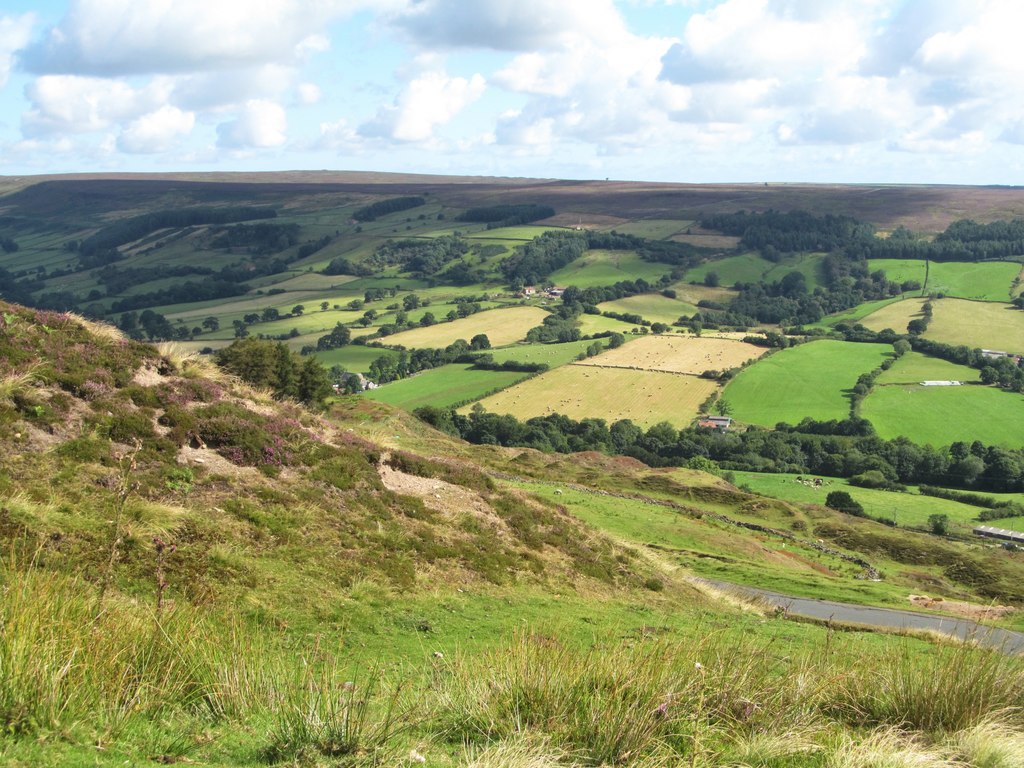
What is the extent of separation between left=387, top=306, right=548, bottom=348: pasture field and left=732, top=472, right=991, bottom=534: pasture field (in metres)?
63.2

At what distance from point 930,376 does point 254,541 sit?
120709 mm

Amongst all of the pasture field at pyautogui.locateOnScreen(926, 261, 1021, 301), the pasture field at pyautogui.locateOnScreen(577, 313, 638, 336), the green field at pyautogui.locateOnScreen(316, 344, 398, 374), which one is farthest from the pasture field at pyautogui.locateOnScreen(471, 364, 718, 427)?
the pasture field at pyautogui.locateOnScreen(926, 261, 1021, 301)

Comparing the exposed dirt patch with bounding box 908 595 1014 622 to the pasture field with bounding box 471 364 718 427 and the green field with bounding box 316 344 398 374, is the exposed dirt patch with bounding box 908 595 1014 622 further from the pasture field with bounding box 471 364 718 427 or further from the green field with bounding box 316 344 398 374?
the green field with bounding box 316 344 398 374

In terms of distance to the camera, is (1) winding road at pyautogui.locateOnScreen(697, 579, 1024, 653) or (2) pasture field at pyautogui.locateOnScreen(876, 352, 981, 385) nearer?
(1) winding road at pyautogui.locateOnScreen(697, 579, 1024, 653)

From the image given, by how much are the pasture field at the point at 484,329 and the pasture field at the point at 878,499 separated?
6315 cm

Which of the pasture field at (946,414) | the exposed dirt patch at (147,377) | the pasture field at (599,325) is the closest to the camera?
the exposed dirt patch at (147,377)

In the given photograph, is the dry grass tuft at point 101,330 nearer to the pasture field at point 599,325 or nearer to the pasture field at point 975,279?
the pasture field at point 599,325

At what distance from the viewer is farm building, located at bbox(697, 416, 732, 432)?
3868 inches

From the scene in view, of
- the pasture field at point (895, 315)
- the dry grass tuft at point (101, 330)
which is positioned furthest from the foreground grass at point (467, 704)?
the pasture field at point (895, 315)

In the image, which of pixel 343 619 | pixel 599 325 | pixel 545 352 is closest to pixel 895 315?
pixel 599 325

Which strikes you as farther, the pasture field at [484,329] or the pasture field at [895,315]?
the pasture field at [895,315]

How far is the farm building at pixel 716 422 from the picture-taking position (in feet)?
322

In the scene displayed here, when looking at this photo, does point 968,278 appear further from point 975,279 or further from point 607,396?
point 607,396

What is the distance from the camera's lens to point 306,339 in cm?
13262
